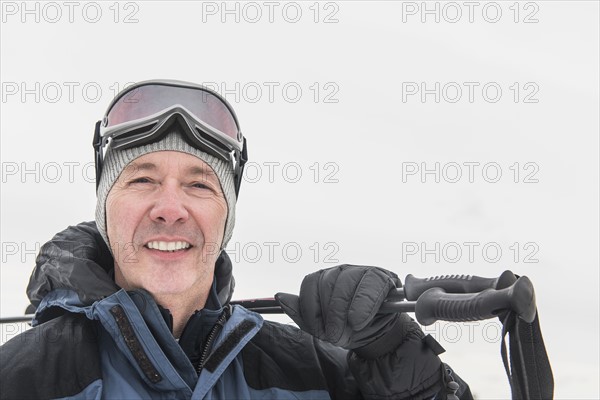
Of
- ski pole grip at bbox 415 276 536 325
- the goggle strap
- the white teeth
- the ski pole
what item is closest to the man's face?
the white teeth

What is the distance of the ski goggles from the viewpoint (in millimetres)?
3422

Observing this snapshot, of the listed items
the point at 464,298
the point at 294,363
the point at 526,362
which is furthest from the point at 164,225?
the point at 526,362

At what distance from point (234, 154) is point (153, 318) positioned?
1.20m

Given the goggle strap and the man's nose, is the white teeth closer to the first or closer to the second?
the man's nose

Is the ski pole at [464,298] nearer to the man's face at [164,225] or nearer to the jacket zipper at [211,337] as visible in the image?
the jacket zipper at [211,337]

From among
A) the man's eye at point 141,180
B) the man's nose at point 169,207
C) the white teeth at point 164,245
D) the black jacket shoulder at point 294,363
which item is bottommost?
the black jacket shoulder at point 294,363

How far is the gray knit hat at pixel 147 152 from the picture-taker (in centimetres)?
336

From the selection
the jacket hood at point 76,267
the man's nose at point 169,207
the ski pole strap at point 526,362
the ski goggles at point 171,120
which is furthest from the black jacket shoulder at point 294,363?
the ski pole strap at point 526,362

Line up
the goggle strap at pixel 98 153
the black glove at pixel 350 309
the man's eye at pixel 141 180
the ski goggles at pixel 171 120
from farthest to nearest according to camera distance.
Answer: the goggle strap at pixel 98 153 → the ski goggles at pixel 171 120 → the man's eye at pixel 141 180 → the black glove at pixel 350 309

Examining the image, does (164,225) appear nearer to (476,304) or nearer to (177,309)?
(177,309)

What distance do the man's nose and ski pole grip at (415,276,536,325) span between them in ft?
4.33

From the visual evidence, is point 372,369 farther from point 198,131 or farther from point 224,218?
point 198,131

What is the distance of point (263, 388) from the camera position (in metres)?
3.15

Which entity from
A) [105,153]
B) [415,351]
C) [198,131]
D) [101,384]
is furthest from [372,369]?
[105,153]
